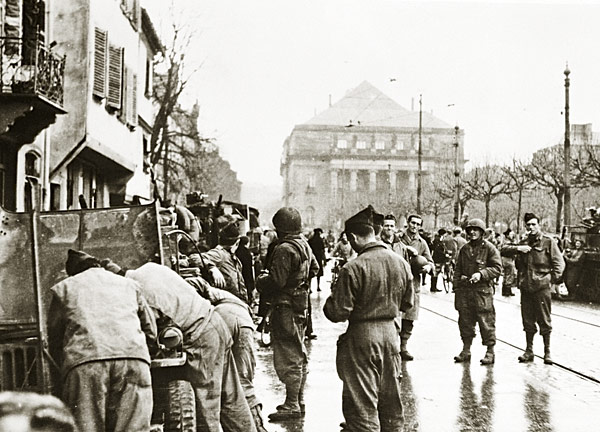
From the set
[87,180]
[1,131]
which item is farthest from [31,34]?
[87,180]

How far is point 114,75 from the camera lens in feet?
74.6

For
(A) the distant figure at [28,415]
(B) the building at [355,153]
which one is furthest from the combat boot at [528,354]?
(B) the building at [355,153]

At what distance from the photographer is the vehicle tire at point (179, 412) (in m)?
6.37

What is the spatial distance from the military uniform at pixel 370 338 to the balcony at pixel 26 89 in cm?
970

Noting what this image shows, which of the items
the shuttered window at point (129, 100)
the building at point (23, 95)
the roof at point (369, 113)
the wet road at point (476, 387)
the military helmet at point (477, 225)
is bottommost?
the wet road at point (476, 387)

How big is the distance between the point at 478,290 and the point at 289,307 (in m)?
3.86

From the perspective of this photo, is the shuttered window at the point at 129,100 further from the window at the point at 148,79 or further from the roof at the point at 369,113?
the roof at the point at 369,113

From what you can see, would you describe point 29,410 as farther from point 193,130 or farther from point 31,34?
point 193,130

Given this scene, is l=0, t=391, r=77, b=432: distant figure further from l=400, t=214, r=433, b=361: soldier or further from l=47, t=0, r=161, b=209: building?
l=47, t=0, r=161, b=209: building

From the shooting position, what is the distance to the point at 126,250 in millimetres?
8383

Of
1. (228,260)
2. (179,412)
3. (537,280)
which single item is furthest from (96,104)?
(179,412)

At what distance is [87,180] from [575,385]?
17304 millimetres

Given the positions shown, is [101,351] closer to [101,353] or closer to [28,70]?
[101,353]

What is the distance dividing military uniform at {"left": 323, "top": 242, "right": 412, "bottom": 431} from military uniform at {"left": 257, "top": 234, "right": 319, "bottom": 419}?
1723mm
